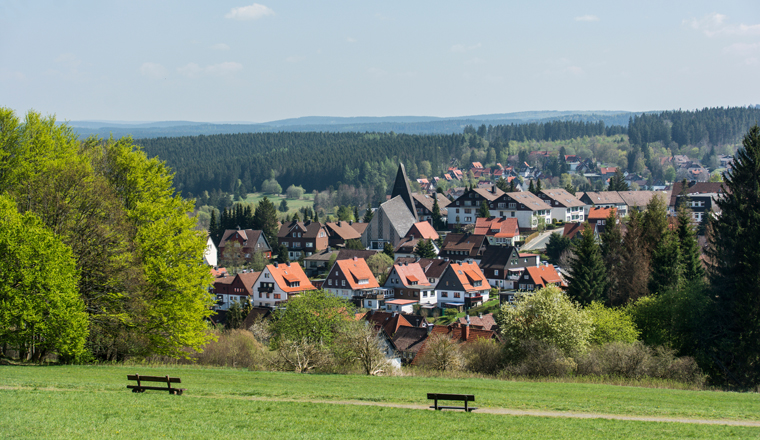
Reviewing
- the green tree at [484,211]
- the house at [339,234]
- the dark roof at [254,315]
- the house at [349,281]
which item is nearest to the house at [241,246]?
the house at [339,234]

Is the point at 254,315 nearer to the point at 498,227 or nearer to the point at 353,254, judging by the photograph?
the point at 353,254

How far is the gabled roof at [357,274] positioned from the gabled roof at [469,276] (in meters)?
8.76

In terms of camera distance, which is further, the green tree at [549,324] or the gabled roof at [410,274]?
the gabled roof at [410,274]

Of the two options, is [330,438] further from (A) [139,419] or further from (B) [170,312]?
(B) [170,312]

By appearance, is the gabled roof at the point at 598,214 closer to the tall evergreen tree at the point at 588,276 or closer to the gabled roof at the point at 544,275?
the gabled roof at the point at 544,275

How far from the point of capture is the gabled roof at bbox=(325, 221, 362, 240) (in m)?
90.8

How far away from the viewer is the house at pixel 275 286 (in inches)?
2431


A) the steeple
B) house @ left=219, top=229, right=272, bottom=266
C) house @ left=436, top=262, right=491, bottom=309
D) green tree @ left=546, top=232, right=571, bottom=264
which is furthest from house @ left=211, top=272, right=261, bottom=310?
the steeple

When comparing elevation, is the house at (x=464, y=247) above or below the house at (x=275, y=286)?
above

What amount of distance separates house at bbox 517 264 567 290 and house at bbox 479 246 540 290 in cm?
362

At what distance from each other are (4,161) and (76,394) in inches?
428

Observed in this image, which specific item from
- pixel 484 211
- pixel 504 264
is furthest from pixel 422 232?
pixel 504 264

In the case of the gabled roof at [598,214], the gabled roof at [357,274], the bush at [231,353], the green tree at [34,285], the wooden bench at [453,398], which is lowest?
the gabled roof at [357,274]

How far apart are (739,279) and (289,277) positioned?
41.9 m
